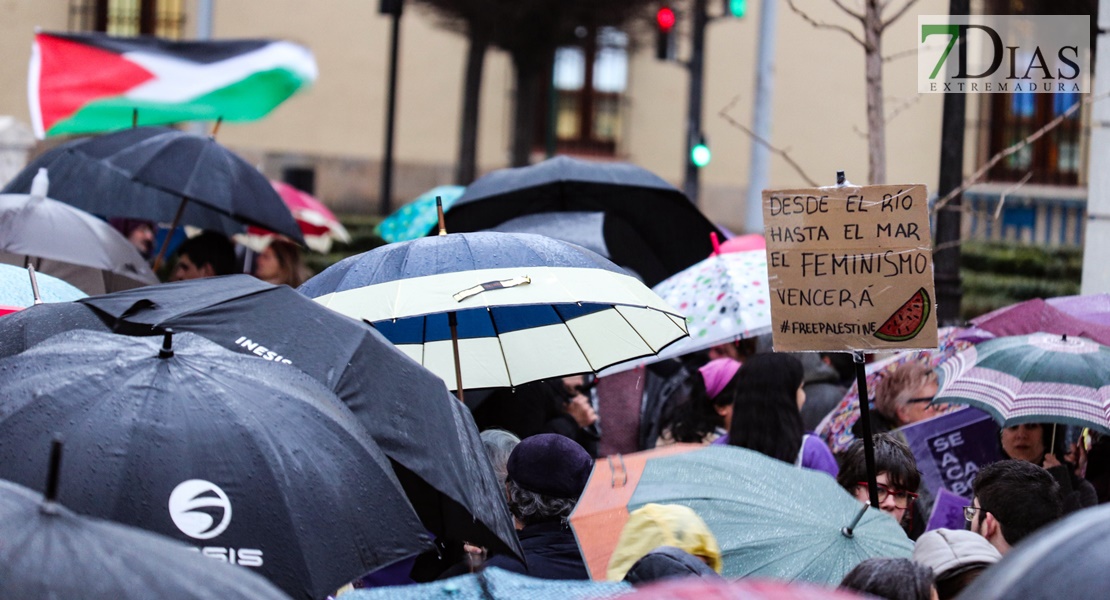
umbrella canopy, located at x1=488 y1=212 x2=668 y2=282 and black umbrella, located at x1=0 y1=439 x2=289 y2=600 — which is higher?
umbrella canopy, located at x1=488 y1=212 x2=668 y2=282

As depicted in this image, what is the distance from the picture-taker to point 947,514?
494 cm

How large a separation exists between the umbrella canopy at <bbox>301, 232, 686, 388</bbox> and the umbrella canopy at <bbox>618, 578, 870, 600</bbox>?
2.48 m

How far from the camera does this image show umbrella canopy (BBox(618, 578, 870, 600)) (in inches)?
79.9

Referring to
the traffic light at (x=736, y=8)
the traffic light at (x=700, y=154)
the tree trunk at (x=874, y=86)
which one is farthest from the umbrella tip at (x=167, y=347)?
the traffic light at (x=736, y=8)

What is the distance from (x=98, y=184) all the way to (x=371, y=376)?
4692 millimetres

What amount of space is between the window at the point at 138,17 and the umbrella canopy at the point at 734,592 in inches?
949

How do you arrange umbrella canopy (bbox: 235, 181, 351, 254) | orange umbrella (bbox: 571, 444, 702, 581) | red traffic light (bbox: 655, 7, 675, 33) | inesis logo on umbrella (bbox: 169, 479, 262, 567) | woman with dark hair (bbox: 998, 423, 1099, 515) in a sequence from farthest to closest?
red traffic light (bbox: 655, 7, 675, 33) < umbrella canopy (bbox: 235, 181, 351, 254) < woman with dark hair (bbox: 998, 423, 1099, 515) < orange umbrella (bbox: 571, 444, 702, 581) < inesis logo on umbrella (bbox: 169, 479, 262, 567)

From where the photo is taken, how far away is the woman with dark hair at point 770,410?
571cm

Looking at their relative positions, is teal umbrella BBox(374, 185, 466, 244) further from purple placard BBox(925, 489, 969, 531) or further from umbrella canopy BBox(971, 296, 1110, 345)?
purple placard BBox(925, 489, 969, 531)

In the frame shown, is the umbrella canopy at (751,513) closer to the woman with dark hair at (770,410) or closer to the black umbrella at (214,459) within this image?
the black umbrella at (214,459)

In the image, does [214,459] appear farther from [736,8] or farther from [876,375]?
[736,8]

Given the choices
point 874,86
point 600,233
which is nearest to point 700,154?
point 874,86

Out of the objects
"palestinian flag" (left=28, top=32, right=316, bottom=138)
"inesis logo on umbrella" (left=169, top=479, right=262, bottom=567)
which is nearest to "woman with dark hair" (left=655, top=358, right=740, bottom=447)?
"inesis logo on umbrella" (left=169, top=479, right=262, bottom=567)

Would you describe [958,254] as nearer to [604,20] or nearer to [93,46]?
[93,46]
